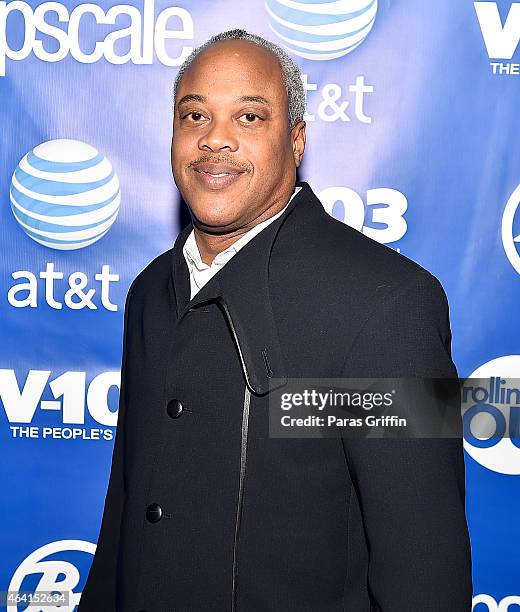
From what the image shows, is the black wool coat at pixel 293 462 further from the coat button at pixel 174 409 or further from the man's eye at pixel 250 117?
the man's eye at pixel 250 117

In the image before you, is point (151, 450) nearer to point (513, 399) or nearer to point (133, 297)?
point (133, 297)

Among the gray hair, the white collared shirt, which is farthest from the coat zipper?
the gray hair

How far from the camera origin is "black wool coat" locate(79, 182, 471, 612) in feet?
3.08

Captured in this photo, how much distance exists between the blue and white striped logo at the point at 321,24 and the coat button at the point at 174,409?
1079mm

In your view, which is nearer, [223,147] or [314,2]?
[223,147]

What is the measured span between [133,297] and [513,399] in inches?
40.1

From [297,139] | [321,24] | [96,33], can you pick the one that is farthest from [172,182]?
[297,139]

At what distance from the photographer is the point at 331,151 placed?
1.88 m

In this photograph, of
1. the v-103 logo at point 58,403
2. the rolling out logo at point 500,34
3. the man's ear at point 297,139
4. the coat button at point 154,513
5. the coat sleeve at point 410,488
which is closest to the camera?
the coat sleeve at point 410,488

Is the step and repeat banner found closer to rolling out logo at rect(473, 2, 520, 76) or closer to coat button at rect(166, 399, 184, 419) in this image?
rolling out logo at rect(473, 2, 520, 76)

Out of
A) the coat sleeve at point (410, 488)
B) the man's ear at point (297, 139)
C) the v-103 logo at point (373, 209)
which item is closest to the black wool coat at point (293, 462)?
the coat sleeve at point (410, 488)

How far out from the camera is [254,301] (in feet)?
3.46

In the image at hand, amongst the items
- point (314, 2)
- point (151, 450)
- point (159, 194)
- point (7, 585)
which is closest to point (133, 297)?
point (151, 450)

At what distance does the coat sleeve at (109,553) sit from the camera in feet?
4.12
